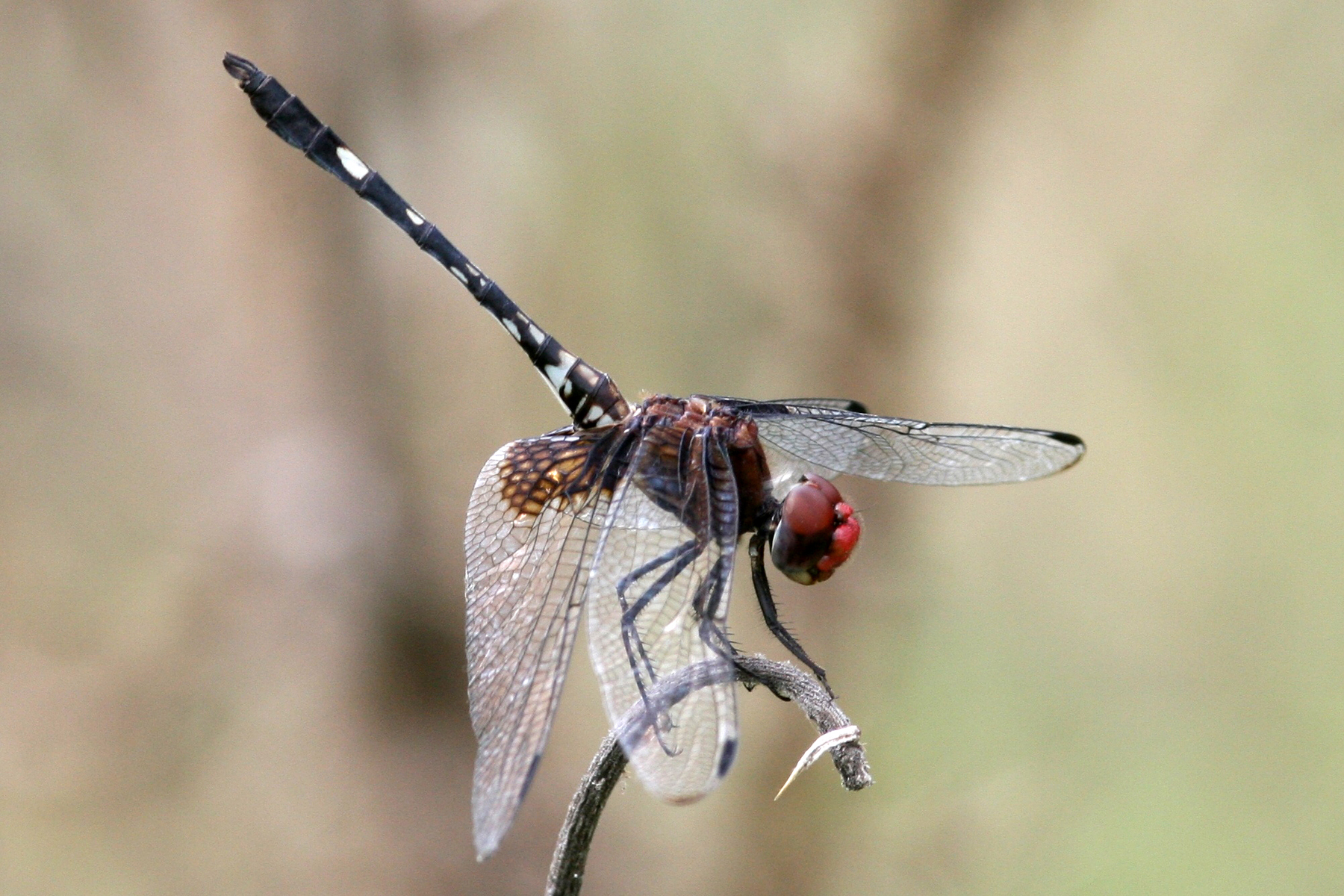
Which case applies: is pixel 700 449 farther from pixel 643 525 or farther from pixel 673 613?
pixel 673 613

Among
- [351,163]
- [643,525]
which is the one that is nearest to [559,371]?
[643,525]

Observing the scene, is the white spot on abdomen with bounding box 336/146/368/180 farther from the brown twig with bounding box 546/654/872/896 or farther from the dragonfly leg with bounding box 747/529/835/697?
the brown twig with bounding box 546/654/872/896

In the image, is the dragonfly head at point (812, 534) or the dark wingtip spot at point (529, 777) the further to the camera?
the dragonfly head at point (812, 534)

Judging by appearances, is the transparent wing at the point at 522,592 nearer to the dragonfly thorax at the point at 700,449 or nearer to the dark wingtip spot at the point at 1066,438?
the dragonfly thorax at the point at 700,449

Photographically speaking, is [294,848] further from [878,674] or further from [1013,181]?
[1013,181]

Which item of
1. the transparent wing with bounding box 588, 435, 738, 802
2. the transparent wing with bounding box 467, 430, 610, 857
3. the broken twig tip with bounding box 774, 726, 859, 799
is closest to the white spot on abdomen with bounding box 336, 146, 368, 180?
the transparent wing with bounding box 467, 430, 610, 857

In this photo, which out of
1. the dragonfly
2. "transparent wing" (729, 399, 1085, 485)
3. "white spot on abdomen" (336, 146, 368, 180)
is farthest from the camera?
"white spot on abdomen" (336, 146, 368, 180)

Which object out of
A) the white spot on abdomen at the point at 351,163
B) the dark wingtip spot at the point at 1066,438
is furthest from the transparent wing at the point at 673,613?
the white spot on abdomen at the point at 351,163
